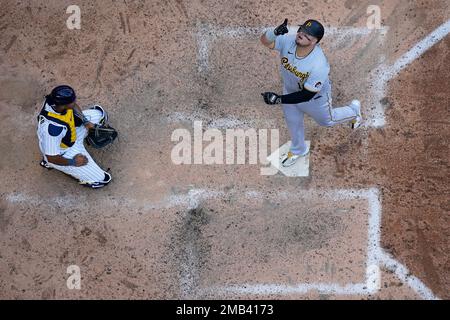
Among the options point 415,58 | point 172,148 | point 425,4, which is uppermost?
point 425,4

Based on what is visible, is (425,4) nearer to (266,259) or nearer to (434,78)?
(434,78)

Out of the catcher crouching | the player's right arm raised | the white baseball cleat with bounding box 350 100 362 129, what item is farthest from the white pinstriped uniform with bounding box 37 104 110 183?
the white baseball cleat with bounding box 350 100 362 129

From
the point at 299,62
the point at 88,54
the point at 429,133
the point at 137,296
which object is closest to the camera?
the point at 299,62

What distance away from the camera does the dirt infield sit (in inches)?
245

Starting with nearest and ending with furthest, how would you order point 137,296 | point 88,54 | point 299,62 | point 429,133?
point 299,62, point 137,296, point 429,133, point 88,54

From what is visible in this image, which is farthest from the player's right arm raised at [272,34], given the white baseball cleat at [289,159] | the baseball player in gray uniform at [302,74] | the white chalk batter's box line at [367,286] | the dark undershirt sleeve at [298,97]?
the white chalk batter's box line at [367,286]

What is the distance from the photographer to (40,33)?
7141mm

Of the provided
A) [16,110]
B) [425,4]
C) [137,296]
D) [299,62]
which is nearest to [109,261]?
[137,296]

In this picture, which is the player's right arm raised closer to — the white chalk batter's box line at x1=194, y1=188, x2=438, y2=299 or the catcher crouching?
the catcher crouching

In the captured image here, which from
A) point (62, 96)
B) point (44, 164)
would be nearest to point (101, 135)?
→ point (44, 164)

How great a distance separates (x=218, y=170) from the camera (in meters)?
6.58

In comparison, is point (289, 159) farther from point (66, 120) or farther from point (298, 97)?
point (66, 120)

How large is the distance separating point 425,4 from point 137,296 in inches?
172

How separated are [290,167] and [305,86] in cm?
127
